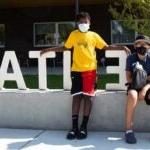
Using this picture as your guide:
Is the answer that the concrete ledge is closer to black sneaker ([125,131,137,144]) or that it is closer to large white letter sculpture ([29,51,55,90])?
large white letter sculpture ([29,51,55,90])

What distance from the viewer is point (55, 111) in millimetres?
7832

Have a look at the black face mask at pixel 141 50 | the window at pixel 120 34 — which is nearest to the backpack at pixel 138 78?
the black face mask at pixel 141 50

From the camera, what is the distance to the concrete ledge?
299 inches

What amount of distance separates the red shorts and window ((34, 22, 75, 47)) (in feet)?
54.6

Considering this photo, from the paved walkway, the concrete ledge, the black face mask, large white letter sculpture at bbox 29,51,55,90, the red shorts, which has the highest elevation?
the black face mask

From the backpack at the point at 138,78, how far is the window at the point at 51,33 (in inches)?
670

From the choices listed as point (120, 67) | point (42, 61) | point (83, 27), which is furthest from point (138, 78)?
point (42, 61)

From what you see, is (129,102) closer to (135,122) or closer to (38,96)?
(135,122)

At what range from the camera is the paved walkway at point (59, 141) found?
6837 millimetres

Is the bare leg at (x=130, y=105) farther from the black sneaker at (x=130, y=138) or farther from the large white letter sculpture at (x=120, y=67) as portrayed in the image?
the large white letter sculpture at (x=120, y=67)

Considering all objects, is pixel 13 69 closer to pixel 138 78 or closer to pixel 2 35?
pixel 138 78

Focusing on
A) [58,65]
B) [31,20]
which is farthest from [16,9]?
[58,65]

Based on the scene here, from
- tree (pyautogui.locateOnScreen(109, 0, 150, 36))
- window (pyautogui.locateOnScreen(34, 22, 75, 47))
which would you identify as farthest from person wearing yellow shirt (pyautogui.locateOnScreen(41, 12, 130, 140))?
window (pyautogui.locateOnScreen(34, 22, 75, 47))

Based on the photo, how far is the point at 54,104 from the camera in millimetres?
7816
